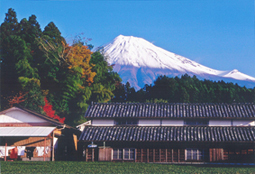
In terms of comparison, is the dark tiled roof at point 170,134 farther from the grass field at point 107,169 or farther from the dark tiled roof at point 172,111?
the grass field at point 107,169

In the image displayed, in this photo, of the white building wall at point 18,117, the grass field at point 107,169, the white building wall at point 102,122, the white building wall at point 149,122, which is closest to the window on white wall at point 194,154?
the white building wall at point 149,122

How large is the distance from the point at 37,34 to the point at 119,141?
40.9 meters

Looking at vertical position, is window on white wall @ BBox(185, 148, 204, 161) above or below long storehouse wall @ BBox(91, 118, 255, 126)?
below

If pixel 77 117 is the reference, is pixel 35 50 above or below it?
above

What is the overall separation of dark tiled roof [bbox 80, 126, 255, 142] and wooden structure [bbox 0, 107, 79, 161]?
3.45m

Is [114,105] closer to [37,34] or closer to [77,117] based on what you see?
[77,117]

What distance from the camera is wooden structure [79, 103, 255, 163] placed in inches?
1439

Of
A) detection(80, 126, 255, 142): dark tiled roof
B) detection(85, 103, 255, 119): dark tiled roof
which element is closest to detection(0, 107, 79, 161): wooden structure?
detection(80, 126, 255, 142): dark tiled roof

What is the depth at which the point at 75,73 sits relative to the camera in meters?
63.1

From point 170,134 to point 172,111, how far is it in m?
3.39

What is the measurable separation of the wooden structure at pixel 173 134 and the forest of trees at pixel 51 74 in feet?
55.8

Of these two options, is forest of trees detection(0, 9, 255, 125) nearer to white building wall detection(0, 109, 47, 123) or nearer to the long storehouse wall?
white building wall detection(0, 109, 47, 123)

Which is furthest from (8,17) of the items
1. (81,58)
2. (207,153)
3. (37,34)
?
(207,153)

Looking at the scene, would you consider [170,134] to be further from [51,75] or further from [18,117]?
[51,75]
